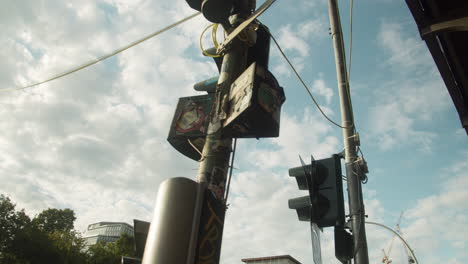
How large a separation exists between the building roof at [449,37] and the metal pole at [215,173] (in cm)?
295

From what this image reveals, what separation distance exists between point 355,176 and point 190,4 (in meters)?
4.08

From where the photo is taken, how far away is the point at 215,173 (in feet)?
9.29

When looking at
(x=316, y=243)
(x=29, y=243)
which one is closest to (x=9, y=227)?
(x=29, y=243)

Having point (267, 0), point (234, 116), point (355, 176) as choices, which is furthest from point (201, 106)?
point (355, 176)

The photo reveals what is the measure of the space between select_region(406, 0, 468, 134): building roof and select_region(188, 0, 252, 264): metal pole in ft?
9.69

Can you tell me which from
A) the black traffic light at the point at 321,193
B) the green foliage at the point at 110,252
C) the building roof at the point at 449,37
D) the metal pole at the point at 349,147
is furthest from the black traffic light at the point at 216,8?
the green foliage at the point at 110,252

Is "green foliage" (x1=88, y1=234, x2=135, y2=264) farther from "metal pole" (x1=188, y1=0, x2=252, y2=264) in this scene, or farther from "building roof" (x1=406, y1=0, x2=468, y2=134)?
"building roof" (x1=406, y1=0, x2=468, y2=134)

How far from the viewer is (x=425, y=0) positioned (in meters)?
4.62

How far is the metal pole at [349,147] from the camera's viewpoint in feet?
15.1

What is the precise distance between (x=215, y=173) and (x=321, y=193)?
235cm

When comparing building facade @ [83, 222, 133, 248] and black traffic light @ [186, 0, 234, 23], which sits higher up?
building facade @ [83, 222, 133, 248]

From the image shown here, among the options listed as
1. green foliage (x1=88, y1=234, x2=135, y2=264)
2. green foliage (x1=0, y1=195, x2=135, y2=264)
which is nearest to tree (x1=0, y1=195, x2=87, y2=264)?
green foliage (x1=0, y1=195, x2=135, y2=264)

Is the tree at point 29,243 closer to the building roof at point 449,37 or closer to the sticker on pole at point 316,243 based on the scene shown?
the sticker on pole at point 316,243

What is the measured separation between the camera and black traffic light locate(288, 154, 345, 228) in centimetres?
431
